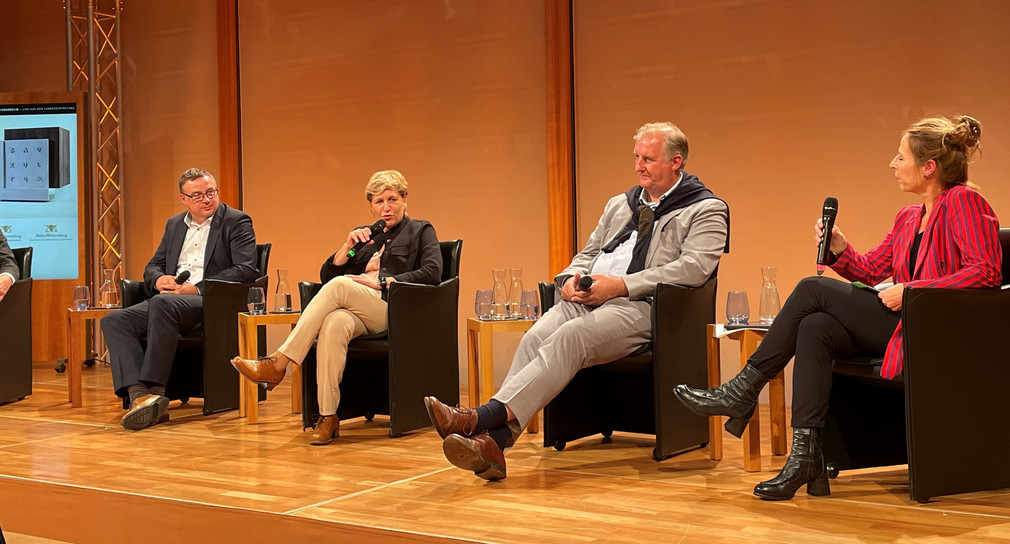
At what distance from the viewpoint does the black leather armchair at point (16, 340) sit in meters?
5.30

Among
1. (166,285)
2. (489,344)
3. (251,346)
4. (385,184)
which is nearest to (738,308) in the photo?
(489,344)

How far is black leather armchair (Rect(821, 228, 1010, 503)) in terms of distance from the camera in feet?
8.98

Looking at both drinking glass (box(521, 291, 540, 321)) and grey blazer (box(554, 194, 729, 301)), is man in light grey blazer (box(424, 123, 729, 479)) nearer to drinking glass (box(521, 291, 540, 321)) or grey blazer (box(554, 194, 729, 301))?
grey blazer (box(554, 194, 729, 301))

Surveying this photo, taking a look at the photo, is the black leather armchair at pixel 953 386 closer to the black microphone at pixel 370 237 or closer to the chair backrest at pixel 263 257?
the black microphone at pixel 370 237

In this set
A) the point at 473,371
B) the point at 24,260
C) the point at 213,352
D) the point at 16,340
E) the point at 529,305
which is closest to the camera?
the point at 529,305

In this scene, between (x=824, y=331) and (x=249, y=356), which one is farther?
(x=249, y=356)

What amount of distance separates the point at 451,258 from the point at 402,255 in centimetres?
27

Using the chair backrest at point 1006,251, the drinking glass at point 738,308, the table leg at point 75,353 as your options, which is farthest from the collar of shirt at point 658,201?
the table leg at point 75,353

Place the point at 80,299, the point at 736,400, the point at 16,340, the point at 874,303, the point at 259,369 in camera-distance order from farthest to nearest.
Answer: the point at 16,340 → the point at 80,299 → the point at 259,369 → the point at 736,400 → the point at 874,303

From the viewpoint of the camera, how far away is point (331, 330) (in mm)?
4078

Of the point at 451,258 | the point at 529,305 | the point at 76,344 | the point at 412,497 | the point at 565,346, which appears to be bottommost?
the point at 412,497

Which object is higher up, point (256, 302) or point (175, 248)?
Result: point (175, 248)

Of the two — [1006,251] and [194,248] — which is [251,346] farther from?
[1006,251]

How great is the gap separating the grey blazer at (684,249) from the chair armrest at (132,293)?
249 centimetres
